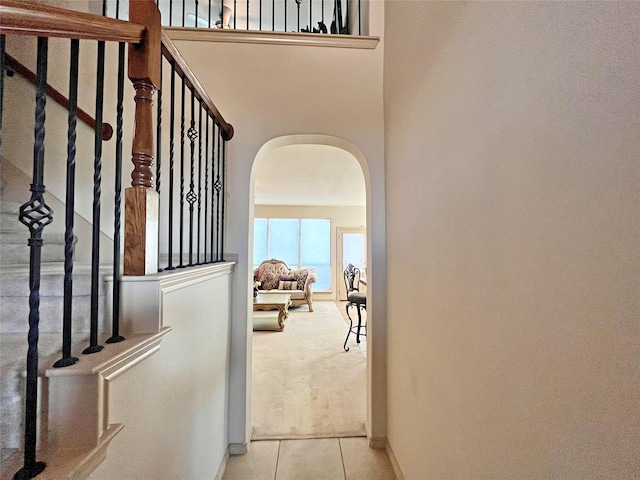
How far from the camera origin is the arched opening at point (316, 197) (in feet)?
7.08

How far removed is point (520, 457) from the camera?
714 millimetres

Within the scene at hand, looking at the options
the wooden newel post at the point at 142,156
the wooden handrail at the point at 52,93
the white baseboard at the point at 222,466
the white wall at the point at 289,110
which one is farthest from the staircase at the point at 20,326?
the white baseboard at the point at 222,466

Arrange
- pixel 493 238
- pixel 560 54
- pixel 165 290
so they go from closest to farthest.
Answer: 1. pixel 560 54
2. pixel 493 238
3. pixel 165 290

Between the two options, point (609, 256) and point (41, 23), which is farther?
point (41, 23)

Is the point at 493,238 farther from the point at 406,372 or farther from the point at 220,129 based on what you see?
the point at 220,129

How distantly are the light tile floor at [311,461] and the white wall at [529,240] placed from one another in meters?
0.59

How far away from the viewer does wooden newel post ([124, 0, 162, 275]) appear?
87cm

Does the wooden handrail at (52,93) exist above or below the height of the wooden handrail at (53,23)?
above

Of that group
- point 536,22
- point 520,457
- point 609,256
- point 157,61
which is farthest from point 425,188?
point 157,61

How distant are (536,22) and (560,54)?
0.14m

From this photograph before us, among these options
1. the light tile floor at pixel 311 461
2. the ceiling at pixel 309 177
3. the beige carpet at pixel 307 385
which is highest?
the ceiling at pixel 309 177

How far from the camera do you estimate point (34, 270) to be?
0.59 meters

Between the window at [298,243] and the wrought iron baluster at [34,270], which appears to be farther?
the window at [298,243]

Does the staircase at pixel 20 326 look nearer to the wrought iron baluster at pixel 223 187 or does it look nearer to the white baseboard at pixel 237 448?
the wrought iron baluster at pixel 223 187
